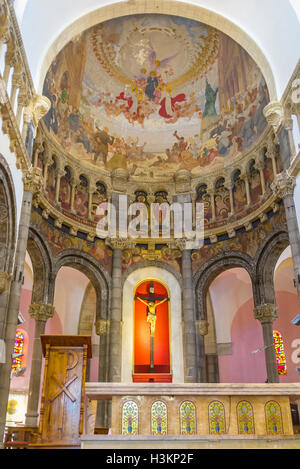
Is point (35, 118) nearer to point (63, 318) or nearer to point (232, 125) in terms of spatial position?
point (232, 125)

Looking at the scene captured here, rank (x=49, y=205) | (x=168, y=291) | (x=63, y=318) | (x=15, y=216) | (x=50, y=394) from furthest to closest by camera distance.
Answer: (x=63, y=318) → (x=168, y=291) → (x=49, y=205) → (x=15, y=216) → (x=50, y=394)

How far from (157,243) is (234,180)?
183 inches

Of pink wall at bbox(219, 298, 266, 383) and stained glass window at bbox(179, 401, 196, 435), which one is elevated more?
pink wall at bbox(219, 298, 266, 383)

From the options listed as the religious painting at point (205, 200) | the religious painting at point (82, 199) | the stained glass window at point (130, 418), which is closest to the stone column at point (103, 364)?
the religious painting at point (82, 199)

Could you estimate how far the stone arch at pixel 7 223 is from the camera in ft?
39.9

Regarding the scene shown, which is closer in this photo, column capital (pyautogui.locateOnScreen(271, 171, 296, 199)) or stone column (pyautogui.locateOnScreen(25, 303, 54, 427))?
column capital (pyautogui.locateOnScreen(271, 171, 296, 199))

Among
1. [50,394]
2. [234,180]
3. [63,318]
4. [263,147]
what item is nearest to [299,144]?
[263,147]

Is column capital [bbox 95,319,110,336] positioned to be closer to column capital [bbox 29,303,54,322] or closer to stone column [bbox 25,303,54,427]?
stone column [bbox 25,303,54,427]

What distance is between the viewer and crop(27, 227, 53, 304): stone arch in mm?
16406

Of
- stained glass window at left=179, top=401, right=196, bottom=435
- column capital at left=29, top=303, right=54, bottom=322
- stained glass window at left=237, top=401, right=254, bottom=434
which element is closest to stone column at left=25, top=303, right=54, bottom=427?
column capital at left=29, top=303, right=54, bottom=322

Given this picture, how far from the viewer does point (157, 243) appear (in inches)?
790

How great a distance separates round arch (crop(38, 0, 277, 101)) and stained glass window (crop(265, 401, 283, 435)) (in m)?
11.1

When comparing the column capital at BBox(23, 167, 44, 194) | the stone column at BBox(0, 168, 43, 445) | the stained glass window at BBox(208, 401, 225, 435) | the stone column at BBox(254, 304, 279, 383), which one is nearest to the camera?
the stained glass window at BBox(208, 401, 225, 435)

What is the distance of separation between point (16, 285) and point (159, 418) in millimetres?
6468
